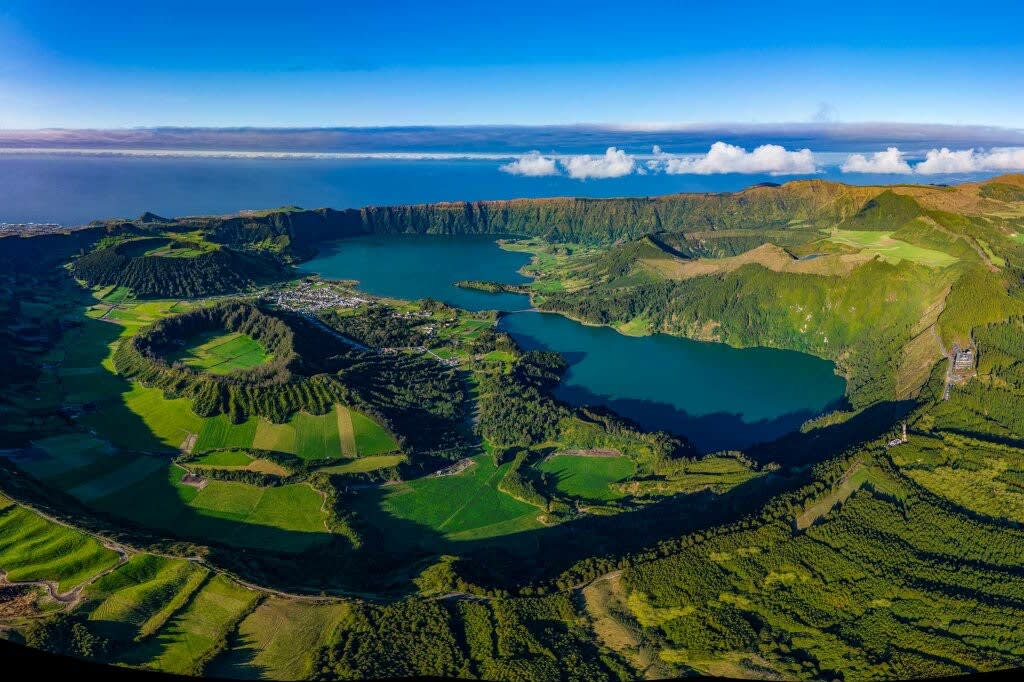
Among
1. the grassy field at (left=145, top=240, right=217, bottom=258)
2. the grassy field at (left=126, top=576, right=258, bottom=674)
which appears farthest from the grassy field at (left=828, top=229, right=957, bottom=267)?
the grassy field at (left=145, top=240, right=217, bottom=258)

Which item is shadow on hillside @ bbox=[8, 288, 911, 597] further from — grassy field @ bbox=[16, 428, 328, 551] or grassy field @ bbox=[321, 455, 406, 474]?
grassy field @ bbox=[321, 455, 406, 474]

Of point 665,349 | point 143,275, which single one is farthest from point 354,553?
point 143,275

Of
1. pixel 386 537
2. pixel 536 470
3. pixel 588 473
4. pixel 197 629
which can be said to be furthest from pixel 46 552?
pixel 588 473

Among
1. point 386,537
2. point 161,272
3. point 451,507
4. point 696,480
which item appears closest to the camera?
point 386,537

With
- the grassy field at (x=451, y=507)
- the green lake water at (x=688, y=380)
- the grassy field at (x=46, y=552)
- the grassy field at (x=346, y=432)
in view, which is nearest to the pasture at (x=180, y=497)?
the grassy field at (x=451, y=507)

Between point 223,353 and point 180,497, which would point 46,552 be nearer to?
point 180,497

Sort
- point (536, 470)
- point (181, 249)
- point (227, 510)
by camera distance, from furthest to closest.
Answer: point (181, 249) < point (536, 470) < point (227, 510)

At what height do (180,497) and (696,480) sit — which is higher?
(180,497)

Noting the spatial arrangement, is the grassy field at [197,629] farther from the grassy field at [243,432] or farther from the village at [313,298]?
the village at [313,298]
